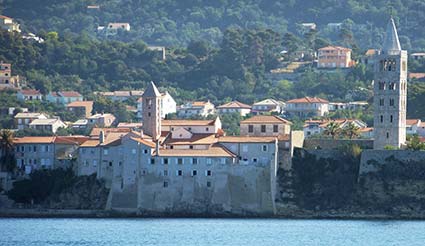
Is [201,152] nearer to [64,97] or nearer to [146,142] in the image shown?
[146,142]

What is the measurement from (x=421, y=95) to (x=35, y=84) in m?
39.0

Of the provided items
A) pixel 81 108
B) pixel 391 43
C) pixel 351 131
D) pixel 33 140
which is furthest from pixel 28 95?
pixel 391 43

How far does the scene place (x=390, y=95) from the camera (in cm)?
10862

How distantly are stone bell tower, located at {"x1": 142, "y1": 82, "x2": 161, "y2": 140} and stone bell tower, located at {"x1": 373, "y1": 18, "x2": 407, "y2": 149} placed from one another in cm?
1263

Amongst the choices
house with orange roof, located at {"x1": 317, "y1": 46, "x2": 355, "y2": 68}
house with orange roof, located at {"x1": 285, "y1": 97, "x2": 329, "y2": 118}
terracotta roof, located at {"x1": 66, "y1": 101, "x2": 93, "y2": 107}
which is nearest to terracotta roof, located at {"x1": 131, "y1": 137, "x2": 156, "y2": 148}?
house with orange roof, located at {"x1": 285, "y1": 97, "x2": 329, "y2": 118}

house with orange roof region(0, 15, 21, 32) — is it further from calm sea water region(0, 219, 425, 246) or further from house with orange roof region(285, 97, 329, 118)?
calm sea water region(0, 219, 425, 246)

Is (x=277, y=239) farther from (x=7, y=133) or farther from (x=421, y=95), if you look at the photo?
(x=421, y=95)

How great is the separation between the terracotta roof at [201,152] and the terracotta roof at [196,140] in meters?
0.71

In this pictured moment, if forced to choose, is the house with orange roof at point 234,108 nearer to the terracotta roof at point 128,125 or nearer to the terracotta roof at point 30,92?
the terracotta roof at point 128,125

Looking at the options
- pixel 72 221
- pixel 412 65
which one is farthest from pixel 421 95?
pixel 72 221

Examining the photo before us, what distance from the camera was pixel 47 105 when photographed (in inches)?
5901

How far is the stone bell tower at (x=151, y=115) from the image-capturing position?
110 meters

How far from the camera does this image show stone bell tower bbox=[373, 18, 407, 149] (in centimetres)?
10781

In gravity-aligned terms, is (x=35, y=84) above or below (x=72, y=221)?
above
